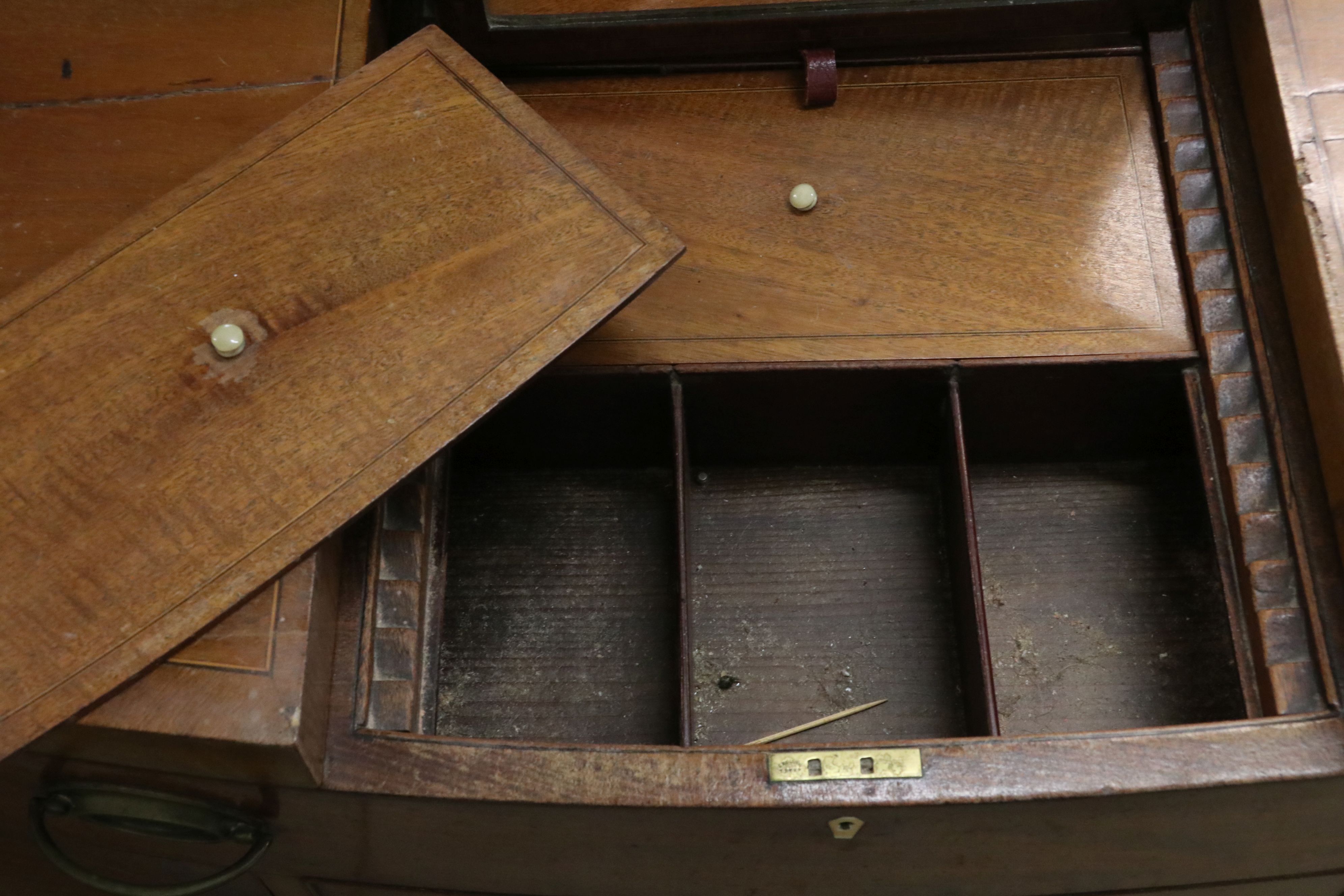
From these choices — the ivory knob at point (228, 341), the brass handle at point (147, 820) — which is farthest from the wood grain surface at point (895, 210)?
the brass handle at point (147, 820)

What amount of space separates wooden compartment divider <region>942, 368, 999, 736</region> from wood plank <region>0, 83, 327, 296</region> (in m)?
0.76

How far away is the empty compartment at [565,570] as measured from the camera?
132 cm

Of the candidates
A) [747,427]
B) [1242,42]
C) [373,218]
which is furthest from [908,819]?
[1242,42]

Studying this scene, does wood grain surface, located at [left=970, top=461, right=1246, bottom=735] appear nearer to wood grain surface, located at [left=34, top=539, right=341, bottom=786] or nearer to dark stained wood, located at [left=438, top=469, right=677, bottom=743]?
dark stained wood, located at [left=438, top=469, right=677, bottom=743]

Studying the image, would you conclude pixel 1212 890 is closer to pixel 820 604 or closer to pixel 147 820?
pixel 820 604

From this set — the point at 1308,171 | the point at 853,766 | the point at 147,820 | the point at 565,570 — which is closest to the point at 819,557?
the point at 565,570

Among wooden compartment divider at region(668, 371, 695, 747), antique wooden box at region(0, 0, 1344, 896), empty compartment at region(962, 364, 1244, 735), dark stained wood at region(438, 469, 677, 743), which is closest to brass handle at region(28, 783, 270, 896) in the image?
antique wooden box at region(0, 0, 1344, 896)

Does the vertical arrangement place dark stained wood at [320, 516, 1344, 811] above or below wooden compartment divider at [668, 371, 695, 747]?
below

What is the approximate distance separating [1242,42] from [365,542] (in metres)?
1.07

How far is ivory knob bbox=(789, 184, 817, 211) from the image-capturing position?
1285 millimetres

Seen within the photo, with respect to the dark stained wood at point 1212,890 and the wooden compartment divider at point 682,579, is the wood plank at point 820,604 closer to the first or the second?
the wooden compartment divider at point 682,579

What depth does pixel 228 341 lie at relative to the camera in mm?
945

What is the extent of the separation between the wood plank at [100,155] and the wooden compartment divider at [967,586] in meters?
0.76

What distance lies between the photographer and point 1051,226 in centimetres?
129
